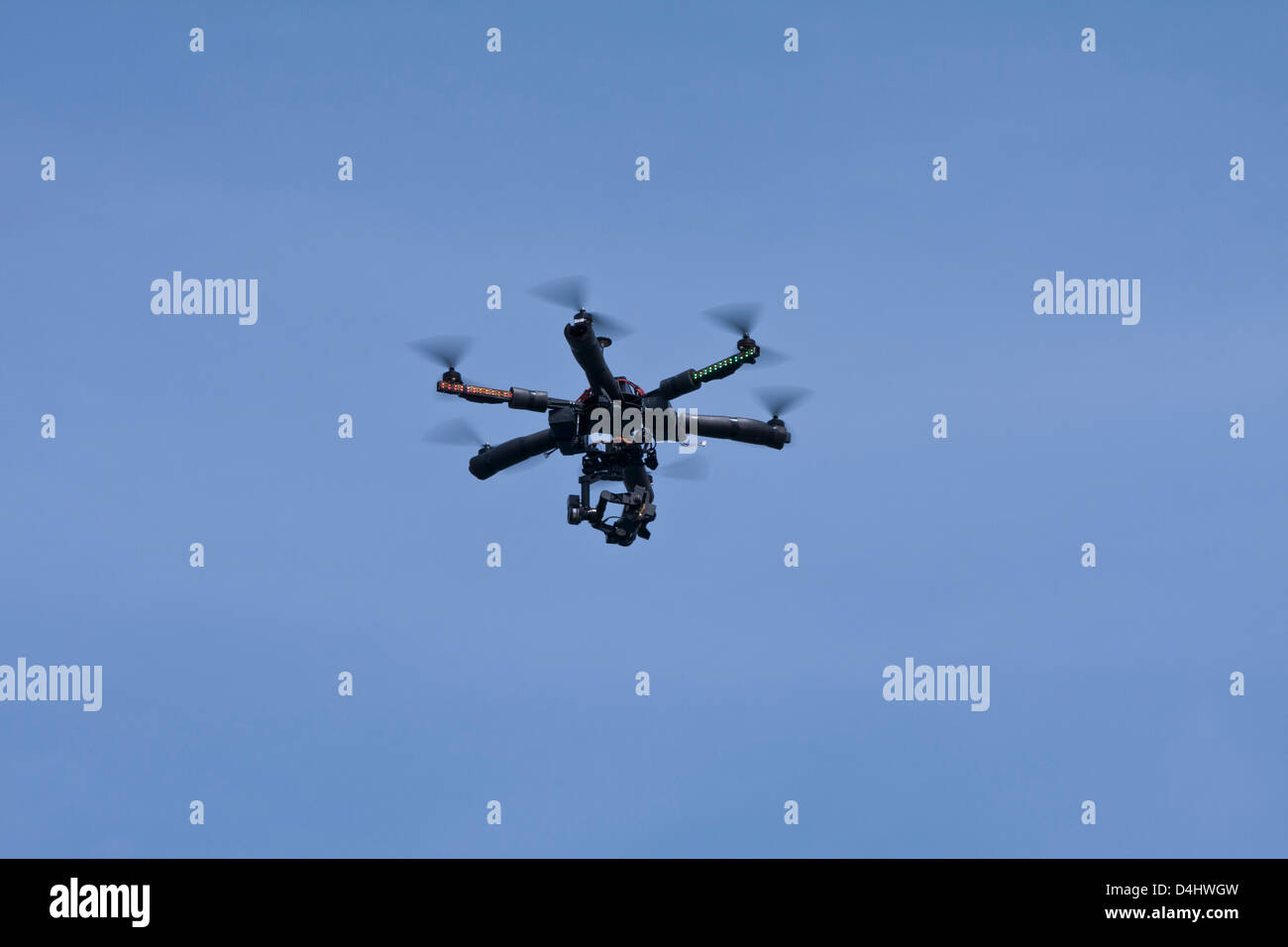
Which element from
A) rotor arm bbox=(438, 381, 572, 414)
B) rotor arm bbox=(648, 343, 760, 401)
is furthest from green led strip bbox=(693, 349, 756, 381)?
rotor arm bbox=(438, 381, 572, 414)

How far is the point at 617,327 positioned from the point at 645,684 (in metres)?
18.4

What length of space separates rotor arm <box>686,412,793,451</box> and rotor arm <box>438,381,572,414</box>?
193 inches

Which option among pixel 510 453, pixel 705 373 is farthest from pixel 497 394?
pixel 705 373

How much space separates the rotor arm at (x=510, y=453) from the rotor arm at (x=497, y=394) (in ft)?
3.64

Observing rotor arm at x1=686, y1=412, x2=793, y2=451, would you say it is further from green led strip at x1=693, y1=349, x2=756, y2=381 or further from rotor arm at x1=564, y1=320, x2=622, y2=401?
rotor arm at x1=564, y1=320, x2=622, y2=401

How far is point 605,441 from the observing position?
209ft

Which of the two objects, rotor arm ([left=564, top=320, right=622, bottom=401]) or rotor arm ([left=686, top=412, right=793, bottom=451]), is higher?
rotor arm ([left=564, top=320, right=622, bottom=401])

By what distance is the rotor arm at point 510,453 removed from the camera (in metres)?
64.8

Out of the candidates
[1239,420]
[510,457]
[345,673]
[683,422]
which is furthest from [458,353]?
[1239,420]

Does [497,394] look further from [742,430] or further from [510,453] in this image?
[742,430]

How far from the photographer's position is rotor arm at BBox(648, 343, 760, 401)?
206 feet

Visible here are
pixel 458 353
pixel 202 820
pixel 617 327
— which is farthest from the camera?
pixel 202 820
